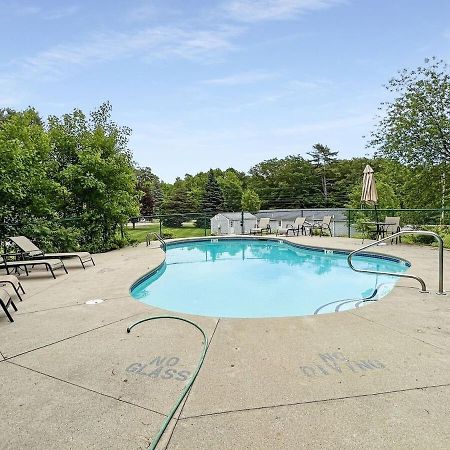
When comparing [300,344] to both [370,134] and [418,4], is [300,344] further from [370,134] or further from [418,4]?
→ [370,134]

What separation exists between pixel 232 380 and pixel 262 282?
17.3 ft

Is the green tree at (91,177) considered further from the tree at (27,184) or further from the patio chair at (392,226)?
the patio chair at (392,226)

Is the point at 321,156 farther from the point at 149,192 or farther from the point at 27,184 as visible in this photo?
the point at 27,184

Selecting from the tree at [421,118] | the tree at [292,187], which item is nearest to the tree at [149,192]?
the tree at [292,187]

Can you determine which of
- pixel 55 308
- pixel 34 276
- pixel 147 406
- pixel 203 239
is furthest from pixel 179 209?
pixel 147 406

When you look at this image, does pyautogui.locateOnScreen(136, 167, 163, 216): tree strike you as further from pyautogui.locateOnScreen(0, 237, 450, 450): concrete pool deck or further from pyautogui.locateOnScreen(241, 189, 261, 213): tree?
pyautogui.locateOnScreen(0, 237, 450, 450): concrete pool deck

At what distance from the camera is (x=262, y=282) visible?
25.3ft

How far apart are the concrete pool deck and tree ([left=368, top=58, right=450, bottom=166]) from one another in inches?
386

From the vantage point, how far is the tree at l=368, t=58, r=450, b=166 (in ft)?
39.8

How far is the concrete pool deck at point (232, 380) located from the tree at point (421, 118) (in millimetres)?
9801

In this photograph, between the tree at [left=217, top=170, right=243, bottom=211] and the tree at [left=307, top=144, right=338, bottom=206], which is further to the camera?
the tree at [left=307, top=144, right=338, bottom=206]

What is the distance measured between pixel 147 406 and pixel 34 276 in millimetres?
5636

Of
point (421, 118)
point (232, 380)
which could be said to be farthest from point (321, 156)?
point (232, 380)

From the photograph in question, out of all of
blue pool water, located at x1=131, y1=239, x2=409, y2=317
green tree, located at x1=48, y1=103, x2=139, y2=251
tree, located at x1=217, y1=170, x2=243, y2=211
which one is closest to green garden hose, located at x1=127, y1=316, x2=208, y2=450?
blue pool water, located at x1=131, y1=239, x2=409, y2=317
